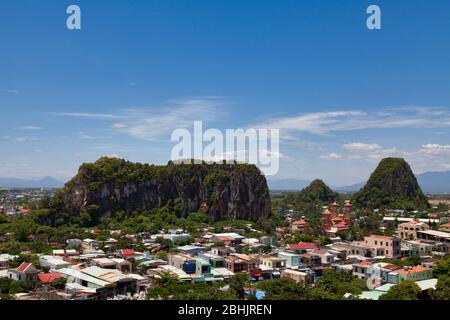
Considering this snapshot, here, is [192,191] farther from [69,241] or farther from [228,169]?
[69,241]

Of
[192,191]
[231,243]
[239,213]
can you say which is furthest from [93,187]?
[231,243]

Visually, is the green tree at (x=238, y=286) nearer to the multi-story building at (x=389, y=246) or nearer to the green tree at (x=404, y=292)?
the green tree at (x=404, y=292)

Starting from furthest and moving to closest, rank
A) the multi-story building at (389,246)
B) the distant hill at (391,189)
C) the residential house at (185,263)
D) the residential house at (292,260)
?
the distant hill at (391,189) → the multi-story building at (389,246) → the residential house at (292,260) → the residential house at (185,263)

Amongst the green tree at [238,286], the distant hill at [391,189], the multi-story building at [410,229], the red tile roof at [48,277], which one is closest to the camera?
the green tree at [238,286]

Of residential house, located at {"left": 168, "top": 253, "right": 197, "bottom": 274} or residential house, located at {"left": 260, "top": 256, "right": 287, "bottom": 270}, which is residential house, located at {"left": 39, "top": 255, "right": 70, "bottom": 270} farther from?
residential house, located at {"left": 260, "top": 256, "right": 287, "bottom": 270}

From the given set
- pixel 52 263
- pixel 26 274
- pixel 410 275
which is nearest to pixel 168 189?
pixel 52 263

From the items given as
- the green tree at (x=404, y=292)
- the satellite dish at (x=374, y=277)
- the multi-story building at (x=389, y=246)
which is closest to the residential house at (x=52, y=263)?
the satellite dish at (x=374, y=277)

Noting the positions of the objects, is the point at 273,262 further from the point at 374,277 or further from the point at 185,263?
the point at 374,277
